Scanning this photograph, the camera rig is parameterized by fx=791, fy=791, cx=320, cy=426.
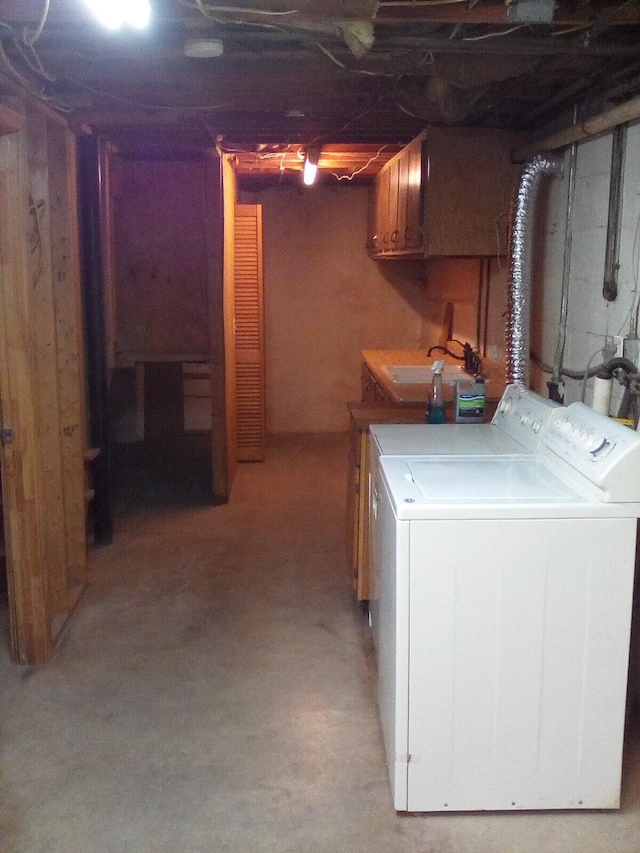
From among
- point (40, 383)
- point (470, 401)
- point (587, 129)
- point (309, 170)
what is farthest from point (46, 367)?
point (309, 170)

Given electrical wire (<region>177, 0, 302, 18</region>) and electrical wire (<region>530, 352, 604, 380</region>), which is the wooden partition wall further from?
electrical wire (<region>530, 352, 604, 380</region>)

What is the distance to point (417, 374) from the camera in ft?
14.9

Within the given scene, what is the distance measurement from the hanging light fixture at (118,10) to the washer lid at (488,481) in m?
1.36

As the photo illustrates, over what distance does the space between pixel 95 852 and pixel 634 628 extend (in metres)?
1.69

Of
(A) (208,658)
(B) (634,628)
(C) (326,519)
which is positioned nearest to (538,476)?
(B) (634,628)

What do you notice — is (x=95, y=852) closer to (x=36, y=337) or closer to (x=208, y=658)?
(x=208, y=658)

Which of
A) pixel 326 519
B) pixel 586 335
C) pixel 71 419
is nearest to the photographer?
pixel 586 335

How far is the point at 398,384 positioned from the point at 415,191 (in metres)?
0.99

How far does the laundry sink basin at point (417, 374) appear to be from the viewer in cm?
425

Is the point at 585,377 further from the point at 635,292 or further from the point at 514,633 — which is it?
the point at 514,633

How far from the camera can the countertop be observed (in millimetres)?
3750

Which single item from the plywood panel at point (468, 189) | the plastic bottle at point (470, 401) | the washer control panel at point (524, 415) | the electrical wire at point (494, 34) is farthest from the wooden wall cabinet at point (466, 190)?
the electrical wire at point (494, 34)

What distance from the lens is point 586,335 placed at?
2.96 metres

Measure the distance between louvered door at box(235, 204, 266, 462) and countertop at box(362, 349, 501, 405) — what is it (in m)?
0.84
